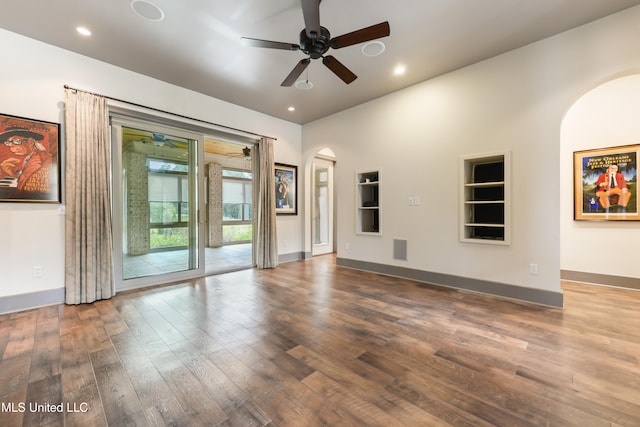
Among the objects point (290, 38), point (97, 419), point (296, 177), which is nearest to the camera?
point (97, 419)

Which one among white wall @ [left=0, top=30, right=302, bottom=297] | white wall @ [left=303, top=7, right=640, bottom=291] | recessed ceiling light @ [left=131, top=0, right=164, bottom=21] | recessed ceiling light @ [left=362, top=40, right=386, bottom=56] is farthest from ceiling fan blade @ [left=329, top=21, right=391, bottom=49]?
white wall @ [left=0, top=30, right=302, bottom=297]

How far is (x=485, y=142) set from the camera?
355 cm

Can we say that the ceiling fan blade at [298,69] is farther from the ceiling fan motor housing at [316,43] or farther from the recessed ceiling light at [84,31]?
the recessed ceiling light at [84,31]

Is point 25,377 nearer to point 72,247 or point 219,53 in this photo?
point 72,247

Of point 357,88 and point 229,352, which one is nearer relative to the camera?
point 229,352

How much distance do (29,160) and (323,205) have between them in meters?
5.51

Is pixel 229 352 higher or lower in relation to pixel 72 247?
lower

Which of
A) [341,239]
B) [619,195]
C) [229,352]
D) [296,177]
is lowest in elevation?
[229,352]

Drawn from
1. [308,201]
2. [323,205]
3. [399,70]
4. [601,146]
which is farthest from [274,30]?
[601,146]

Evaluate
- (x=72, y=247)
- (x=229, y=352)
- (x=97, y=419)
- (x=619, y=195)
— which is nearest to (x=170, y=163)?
(x=72, y=247)

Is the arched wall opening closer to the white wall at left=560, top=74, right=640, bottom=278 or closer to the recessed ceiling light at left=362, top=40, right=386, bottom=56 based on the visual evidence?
the recessed ceiling light at left=362, top=40, right=386, bottom=56

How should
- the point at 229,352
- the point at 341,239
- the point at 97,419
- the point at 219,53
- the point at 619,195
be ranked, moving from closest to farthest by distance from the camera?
the point at 97,419
the point at 229,352
the point at 219,53
the point at 619,195
the point at 341,239

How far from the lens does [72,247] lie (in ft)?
10.3

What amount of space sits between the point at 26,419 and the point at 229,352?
1126 millimetres
